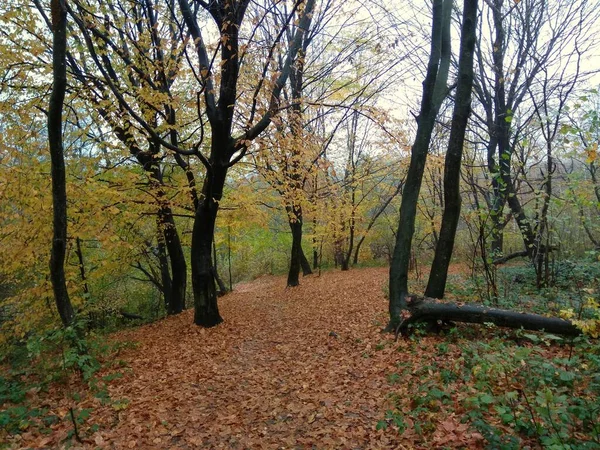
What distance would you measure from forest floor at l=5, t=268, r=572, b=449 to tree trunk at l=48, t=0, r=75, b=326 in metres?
1.67

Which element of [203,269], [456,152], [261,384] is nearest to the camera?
[261,384]

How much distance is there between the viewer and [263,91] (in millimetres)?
7223

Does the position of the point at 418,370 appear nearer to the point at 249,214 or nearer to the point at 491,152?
the point at 249,214

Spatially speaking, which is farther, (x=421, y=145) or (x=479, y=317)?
(x=421, y=145)

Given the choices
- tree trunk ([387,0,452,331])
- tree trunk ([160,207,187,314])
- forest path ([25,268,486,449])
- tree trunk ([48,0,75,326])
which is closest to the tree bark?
forest path ([25,268,486,449])

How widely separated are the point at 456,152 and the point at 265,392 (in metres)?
4.91

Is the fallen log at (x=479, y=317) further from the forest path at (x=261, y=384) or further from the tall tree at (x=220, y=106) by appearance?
the tall tree at (x=220, y=106)

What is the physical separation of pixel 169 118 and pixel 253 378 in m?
6.13

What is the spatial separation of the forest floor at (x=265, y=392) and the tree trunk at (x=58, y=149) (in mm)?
1674

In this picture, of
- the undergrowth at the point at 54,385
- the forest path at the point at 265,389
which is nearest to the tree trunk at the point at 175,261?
the forest path at the point at 265,389

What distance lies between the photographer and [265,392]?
4781mm

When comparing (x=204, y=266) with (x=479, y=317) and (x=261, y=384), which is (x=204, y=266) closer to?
(x=261, y=384)

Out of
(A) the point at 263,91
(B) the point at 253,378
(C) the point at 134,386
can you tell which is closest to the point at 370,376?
(B) the point at 253,378

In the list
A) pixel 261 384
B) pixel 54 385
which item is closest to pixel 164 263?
pixel 54 385
